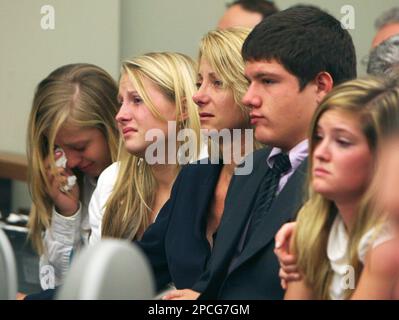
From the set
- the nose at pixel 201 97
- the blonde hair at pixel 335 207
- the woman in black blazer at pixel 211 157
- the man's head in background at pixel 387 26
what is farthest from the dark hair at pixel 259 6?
the blonde hair at pixel 335 207

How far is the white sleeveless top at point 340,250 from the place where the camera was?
2348mm

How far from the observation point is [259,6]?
4.63 meters

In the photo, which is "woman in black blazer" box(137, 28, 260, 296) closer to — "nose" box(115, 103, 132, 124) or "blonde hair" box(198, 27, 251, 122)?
"blonde hair" box(198, 27, 251, 122)

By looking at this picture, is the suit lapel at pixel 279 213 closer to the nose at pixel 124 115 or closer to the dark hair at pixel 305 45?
the dark hair at pixel 305 45

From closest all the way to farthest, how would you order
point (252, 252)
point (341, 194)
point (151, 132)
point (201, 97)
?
1. point (341, 194)
2. point (252, 252)
3. point (201, 97)
4. point (151, 132)

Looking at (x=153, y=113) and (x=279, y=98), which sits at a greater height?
(x=279, y=98)

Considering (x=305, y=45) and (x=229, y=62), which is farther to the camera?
(x=229, y=62)

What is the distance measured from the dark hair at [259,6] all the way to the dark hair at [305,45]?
166 cm

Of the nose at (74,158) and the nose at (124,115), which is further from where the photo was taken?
the nose at (74,158)

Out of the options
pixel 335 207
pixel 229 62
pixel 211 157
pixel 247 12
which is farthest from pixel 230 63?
pixel 247 12

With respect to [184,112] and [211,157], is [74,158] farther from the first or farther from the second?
[211,157]

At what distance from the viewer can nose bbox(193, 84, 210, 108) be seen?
3.18m

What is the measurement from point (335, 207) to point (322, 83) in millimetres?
461

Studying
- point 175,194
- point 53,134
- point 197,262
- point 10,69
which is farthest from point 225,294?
point 10,69
